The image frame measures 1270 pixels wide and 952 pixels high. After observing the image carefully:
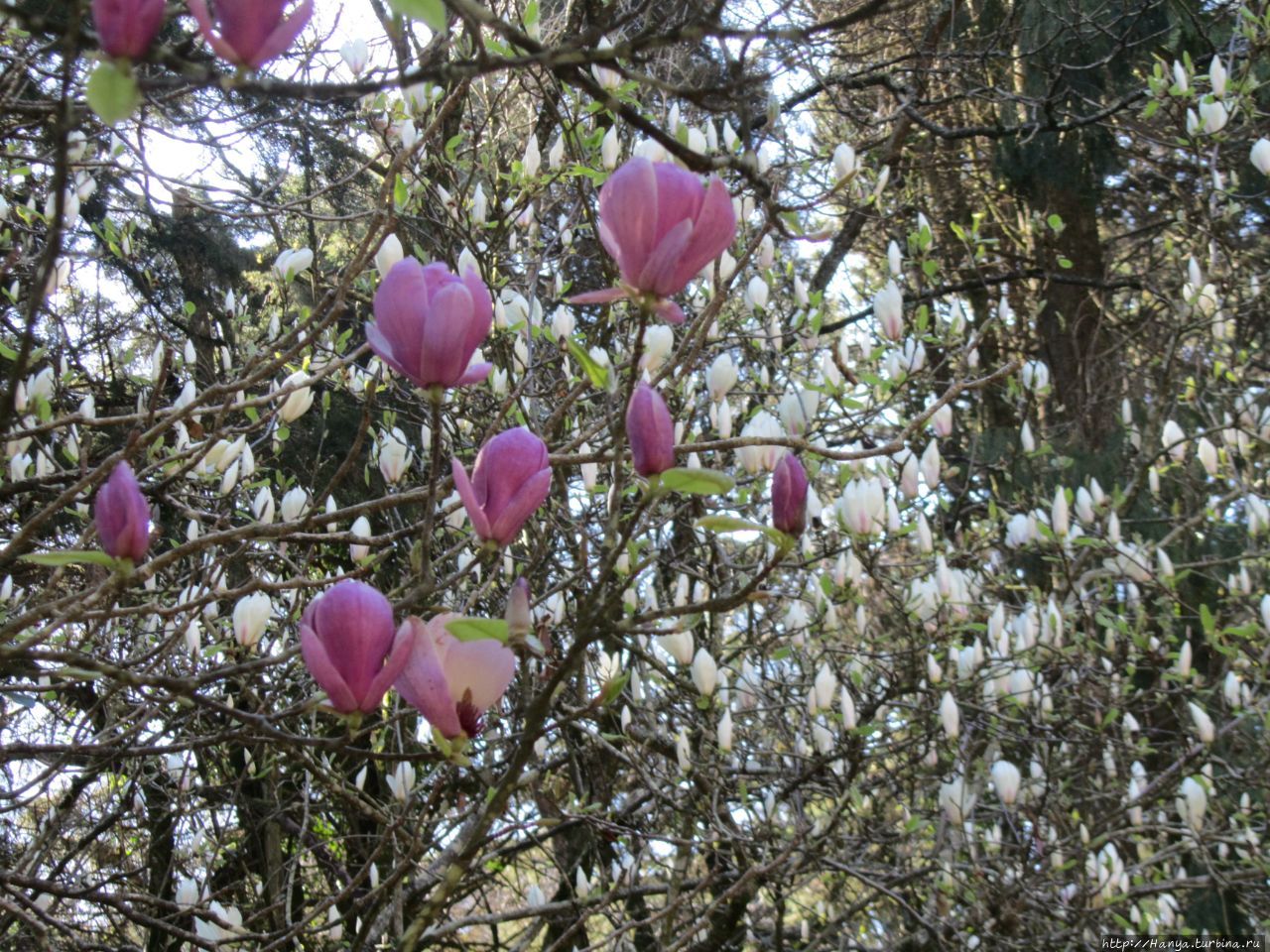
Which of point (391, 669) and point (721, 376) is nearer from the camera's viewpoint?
point (391, 669)

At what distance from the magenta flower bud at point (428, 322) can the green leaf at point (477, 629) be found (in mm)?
140

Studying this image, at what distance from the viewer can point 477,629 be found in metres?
0.50

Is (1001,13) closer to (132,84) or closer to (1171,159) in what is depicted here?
(1171,159)

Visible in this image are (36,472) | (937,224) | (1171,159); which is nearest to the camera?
(36,472)

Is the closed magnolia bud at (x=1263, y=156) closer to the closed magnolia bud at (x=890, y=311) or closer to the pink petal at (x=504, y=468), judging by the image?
the closed magnolia bud at (x=890, y=311)

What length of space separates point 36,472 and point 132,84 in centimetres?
176

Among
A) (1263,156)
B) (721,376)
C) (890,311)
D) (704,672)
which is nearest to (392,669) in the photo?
(721,376)

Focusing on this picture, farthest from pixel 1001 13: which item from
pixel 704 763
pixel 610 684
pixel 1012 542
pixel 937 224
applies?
pixel 610 684

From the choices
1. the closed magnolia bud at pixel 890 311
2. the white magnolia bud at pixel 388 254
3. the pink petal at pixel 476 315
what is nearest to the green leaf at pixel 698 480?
the pink petal at pixel 476 315

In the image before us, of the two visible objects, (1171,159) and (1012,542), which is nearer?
(1012,542)

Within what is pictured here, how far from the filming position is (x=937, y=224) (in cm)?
505

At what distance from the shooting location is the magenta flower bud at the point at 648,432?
0.54 meters

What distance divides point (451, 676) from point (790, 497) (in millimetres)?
216

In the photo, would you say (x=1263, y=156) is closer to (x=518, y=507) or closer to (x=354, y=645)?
(x=518, y=507)
